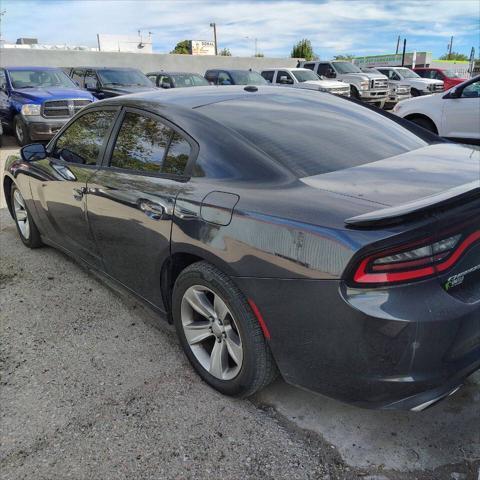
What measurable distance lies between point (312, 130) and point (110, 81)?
37.6ft

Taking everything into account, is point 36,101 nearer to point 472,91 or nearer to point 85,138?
point 85,138

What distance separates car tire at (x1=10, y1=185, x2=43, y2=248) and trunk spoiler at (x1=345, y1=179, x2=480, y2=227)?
3591mm

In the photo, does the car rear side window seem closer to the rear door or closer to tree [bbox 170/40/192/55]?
the rear door

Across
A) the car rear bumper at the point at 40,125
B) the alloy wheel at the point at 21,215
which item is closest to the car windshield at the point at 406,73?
the car rear bumper at the point at 40,125

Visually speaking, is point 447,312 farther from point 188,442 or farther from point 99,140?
point 99,140

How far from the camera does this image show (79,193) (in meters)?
3.28

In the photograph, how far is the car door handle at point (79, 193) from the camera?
322 centimetres

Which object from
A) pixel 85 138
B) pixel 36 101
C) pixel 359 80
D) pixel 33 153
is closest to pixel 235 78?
pixel 359 80

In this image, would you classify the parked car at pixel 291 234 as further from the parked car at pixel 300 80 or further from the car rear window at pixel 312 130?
the parked car at pixel 300 80

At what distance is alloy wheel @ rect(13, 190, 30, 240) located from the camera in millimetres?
4586

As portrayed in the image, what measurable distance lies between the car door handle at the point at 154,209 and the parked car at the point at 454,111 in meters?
5.94

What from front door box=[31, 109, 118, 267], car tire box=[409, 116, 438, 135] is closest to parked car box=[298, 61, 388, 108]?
car tire box=[409, 116, 438, 135]

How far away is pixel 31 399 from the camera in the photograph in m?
2.54

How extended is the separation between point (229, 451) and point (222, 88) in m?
2.43
